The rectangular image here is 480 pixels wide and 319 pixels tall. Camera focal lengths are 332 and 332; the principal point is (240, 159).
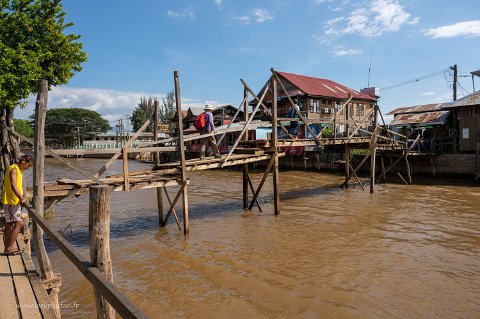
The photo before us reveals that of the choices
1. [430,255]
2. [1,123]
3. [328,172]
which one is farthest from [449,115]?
[1,123]

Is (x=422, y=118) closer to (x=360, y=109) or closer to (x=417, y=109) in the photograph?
(x=417, y=109)

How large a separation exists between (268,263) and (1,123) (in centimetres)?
910

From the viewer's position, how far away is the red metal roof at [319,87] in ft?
113

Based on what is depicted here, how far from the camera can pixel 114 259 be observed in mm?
8742

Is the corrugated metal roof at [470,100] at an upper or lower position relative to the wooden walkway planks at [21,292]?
upper

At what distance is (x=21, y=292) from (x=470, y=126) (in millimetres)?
26708

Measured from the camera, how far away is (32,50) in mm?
11664

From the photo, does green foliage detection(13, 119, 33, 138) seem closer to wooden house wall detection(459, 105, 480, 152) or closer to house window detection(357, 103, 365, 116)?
house window detection(357, 103, 365, 116)

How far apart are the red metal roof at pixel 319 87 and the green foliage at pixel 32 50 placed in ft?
79.8

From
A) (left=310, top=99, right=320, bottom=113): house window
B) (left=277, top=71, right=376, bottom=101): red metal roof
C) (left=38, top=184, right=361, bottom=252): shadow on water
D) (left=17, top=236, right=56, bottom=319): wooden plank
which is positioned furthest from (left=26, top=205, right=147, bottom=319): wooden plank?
(left=310, top=99, right=320, bottom=113): house window

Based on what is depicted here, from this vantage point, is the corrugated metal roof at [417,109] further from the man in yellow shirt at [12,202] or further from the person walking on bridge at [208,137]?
the man in yellow shirt at [12,202]

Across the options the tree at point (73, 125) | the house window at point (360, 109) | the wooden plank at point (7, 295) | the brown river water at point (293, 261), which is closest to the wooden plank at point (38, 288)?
the wooden plank at point (7, 295)

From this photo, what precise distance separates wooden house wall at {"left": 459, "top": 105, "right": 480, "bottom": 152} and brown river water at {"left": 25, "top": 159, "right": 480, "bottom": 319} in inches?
385

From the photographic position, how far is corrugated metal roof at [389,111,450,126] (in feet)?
90.7
